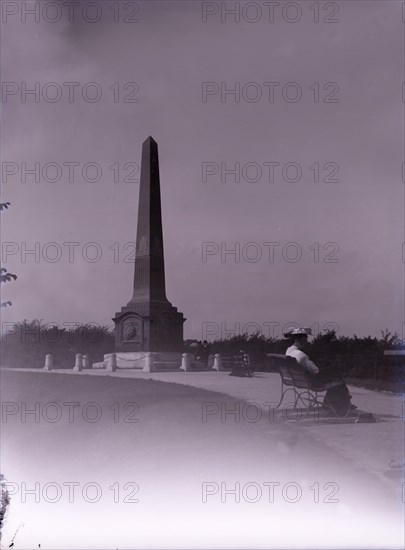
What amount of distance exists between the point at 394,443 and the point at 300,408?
115 cm

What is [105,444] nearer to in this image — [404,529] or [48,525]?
[48,525]

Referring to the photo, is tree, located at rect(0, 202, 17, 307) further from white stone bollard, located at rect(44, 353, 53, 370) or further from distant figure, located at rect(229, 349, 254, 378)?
distant figure, located at rect(229, 349, 254, 378)

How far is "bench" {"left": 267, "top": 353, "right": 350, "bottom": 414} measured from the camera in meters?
6.19

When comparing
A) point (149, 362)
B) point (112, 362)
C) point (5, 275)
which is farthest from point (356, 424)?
point (149, 362)

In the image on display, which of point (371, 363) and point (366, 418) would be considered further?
point (371, 363)

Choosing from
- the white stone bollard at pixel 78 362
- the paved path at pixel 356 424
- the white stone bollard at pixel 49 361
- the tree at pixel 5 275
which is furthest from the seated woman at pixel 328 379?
the white stone bollard at pixel 49 361

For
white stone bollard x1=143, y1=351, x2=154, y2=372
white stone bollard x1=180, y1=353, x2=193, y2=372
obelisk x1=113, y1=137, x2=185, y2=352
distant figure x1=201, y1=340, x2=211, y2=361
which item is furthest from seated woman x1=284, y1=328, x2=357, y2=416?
white stone bollard x1=143, y1=351, x2=154, y2=372

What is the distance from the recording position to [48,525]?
15.2 ft

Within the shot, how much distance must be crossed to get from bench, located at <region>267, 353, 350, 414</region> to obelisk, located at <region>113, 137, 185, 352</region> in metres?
1.59

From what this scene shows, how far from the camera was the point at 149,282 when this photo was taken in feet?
26.9

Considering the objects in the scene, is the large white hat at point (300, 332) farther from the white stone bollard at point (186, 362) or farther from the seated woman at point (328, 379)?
the white stone bollard at point (186, 362)

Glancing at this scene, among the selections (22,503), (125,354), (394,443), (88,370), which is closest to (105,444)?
(22,503)

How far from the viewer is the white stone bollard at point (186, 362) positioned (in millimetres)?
10055

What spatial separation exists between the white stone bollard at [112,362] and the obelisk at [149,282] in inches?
11.7
